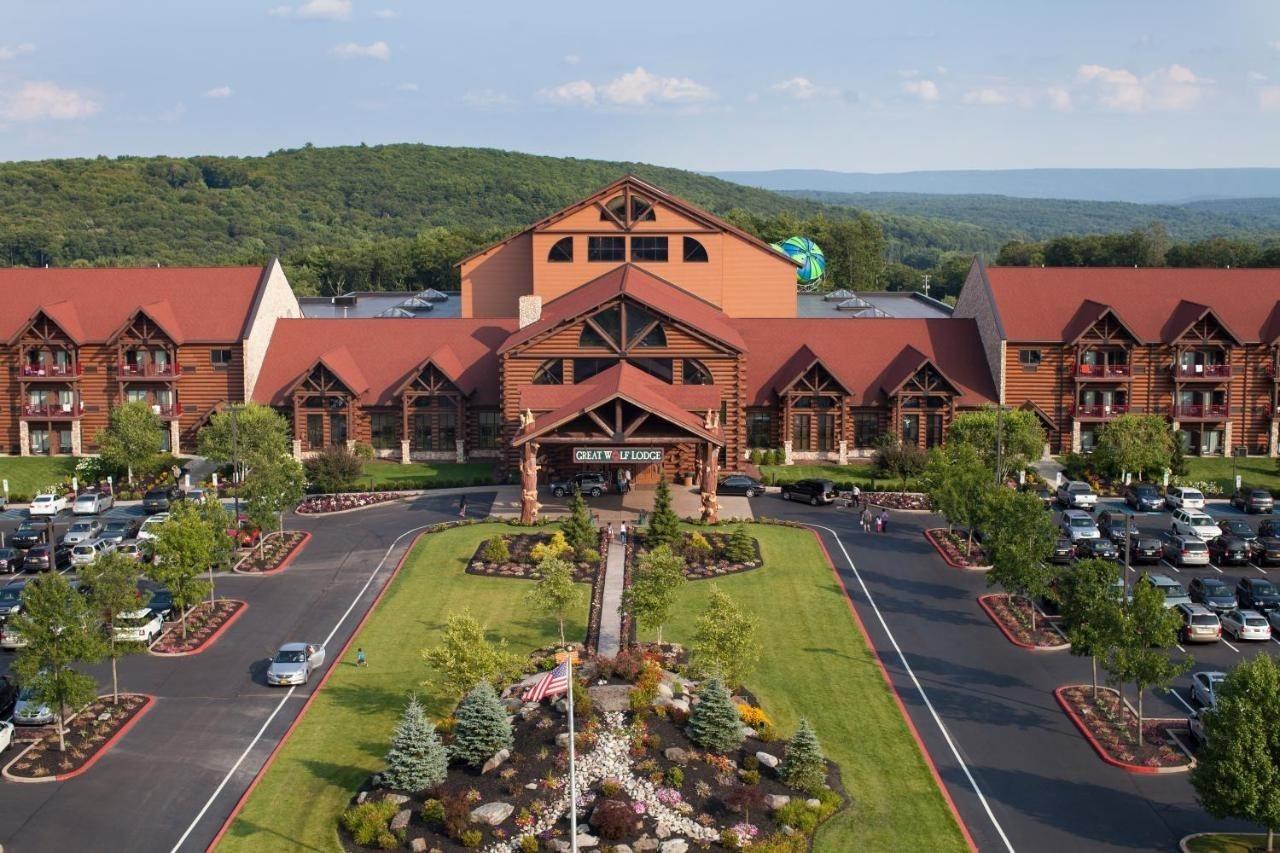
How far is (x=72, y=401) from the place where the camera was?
85625mm

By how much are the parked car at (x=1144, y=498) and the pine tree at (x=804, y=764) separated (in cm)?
3981

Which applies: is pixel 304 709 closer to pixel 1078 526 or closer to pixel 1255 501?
pixel 1078 526

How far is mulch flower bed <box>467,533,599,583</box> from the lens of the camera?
196ft

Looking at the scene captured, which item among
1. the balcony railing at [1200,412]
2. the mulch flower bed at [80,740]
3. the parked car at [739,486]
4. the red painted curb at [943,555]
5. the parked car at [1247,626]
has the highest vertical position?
the balcony railing at [1200,412]

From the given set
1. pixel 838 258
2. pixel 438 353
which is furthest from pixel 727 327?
pixel 838 258

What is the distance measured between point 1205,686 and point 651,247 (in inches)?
2062

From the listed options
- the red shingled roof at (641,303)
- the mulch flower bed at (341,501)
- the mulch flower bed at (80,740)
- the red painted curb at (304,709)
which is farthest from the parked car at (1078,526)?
the mulch flower bed at (80,740)

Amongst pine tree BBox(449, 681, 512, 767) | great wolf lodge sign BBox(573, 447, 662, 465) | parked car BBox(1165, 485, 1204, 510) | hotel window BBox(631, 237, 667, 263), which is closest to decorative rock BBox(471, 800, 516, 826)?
pine tree BBox(449, 681, 512, 767)

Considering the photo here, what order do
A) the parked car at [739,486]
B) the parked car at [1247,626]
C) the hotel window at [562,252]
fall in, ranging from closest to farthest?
1. the parked car at [1247,626]
2. the parked car at [739,486]
3. the hotel window at [562,252]

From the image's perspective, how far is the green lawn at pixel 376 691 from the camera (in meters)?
37.8

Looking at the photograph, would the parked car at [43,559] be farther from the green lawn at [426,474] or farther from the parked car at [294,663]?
the green lawn at [426,474]

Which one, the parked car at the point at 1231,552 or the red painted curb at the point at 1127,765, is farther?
the parked car at the point at 1231,552

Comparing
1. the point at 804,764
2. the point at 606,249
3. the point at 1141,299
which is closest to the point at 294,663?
the point at 804,764

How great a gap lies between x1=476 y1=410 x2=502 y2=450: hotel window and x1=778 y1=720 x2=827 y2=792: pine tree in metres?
47.8
